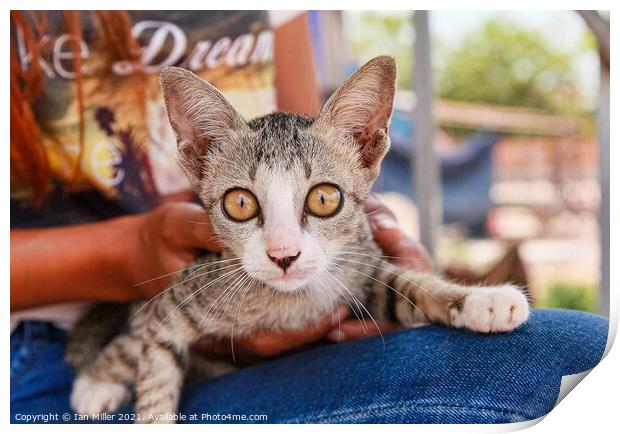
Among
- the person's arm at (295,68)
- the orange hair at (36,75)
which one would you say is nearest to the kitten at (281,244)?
the person's arm at (295,68)

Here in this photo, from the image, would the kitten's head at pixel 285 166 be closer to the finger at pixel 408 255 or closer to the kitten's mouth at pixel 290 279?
the kitten's mouth at pixel 290 279

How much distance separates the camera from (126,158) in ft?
3.48

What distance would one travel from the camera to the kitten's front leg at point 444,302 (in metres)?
0.88

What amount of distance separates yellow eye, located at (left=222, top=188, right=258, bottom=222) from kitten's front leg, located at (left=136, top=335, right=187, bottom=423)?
10.7 inches

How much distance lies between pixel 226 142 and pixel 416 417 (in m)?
0.52

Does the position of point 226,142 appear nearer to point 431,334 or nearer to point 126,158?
point 126,158

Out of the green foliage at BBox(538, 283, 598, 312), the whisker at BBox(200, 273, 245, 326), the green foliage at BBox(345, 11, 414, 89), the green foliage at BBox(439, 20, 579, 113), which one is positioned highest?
the green foliage at BBox(345, 11, 414, 89)

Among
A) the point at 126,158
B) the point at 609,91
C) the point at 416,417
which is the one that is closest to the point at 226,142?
the point at 126,158

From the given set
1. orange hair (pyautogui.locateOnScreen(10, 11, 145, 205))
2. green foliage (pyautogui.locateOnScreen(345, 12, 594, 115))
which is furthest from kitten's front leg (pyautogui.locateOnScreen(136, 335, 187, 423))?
green foliage (pyautogui.locateOnScreen(345, 12, 594, 115))

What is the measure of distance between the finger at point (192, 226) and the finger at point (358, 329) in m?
0.27

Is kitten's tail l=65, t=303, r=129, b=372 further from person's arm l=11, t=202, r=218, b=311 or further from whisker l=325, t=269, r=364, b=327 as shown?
whisker l=325, t=269, r=364, b=327

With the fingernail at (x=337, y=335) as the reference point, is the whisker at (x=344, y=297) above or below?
above

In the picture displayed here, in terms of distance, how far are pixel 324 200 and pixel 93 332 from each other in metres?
0.58

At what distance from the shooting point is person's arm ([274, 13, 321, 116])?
106 centimetres
